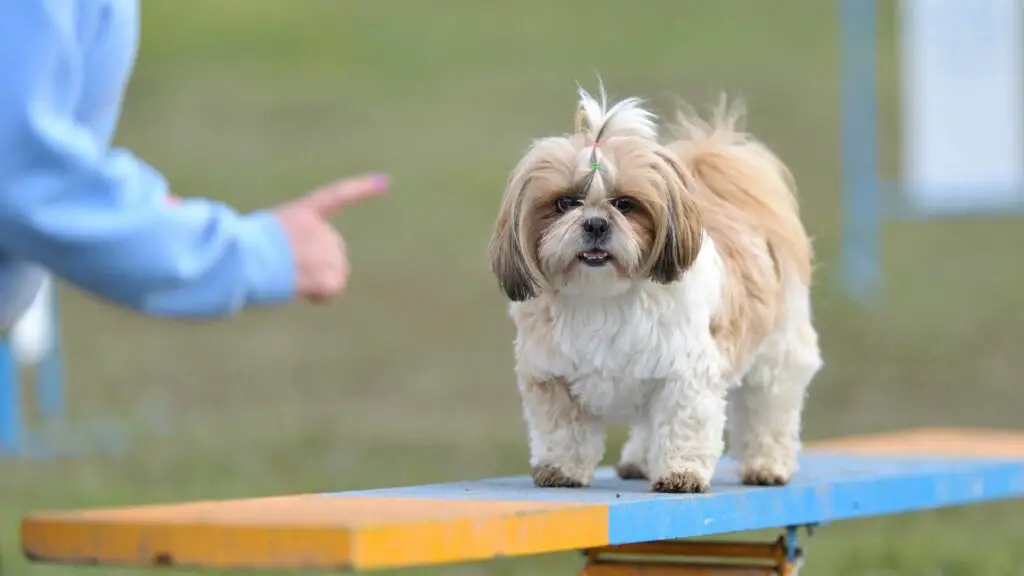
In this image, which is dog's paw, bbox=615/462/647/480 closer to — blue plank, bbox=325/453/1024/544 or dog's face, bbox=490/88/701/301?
blue plank, bbox=325/453/1024/544

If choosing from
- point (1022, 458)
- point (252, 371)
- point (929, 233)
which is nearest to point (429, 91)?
point (929, 233)

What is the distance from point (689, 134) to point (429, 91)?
18564mm

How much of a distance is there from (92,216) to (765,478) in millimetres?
2286

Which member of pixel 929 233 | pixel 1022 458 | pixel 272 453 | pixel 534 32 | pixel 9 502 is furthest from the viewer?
pixel 534 32

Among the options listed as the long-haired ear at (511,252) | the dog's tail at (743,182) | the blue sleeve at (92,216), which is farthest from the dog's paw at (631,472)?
the blue sleeve at (92,216)

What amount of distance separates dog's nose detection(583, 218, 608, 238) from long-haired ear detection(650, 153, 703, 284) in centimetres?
15

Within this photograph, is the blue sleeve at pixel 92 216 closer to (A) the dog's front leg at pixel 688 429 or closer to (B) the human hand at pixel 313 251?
(B) the human hand at pixel 313 251

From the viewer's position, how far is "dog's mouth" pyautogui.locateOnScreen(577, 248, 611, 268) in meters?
4.09

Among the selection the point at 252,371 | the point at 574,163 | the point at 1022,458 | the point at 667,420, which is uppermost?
the point at 574,163

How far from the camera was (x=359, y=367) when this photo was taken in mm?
13758

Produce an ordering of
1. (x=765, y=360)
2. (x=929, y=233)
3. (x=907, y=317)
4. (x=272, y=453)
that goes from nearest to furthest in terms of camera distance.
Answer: (x=765, y=360) < (x=272, y=453) < (x=907, y=317) < (x=929, y=233)

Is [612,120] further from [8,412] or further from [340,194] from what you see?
[8,412]

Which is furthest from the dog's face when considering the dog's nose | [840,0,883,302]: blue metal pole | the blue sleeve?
[840,0,883,302]: blue metal pole

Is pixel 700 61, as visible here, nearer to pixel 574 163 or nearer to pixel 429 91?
pixel 429 91
